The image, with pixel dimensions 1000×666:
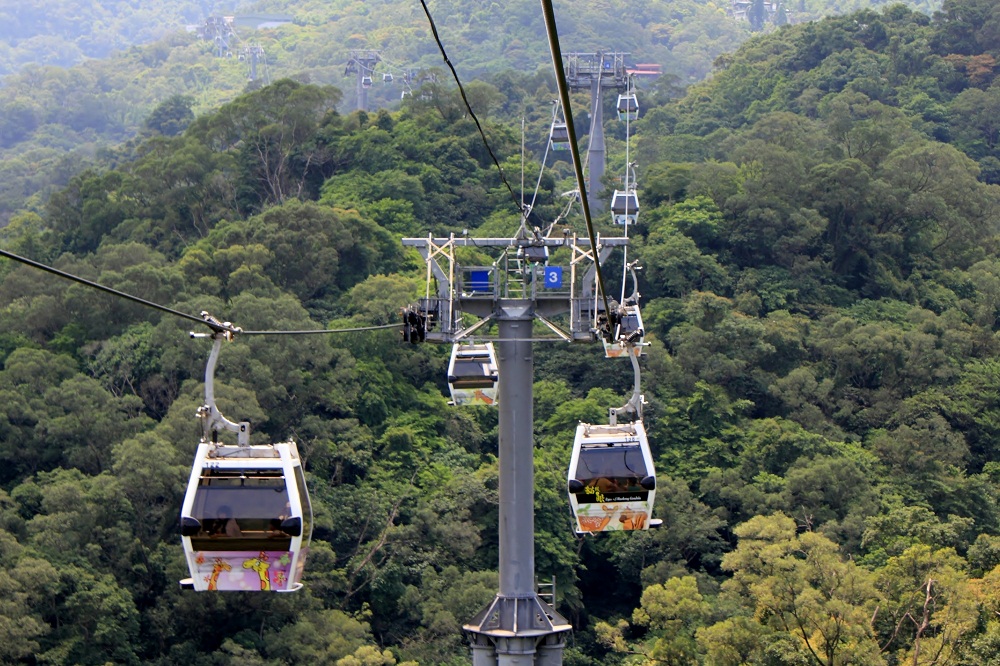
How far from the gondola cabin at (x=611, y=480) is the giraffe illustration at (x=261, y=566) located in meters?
3.45

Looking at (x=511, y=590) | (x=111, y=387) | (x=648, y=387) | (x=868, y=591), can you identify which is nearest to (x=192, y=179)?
(x=111, y=387)

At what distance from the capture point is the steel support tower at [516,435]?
50.7 feet

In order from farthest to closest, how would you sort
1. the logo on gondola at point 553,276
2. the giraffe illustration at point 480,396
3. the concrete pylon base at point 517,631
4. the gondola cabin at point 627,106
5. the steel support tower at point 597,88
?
the steel support tower at point 597,88
the gondola cabin at point 627,106
the giraffe illustration at point 480,396
the logo on gondola at point 553,276
the concrete pylon base at point 517,631

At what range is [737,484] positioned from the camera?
34.3m

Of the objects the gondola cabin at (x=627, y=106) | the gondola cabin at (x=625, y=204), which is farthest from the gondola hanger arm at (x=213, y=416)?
the gondola cabin at (x=627, y=106)

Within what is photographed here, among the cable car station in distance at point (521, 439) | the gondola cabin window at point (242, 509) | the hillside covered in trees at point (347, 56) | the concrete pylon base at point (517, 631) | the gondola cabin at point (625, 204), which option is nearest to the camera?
the gondola cabin window at point (242, 509)

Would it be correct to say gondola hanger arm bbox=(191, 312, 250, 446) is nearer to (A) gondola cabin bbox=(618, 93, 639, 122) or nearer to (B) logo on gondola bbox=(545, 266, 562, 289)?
(B) logo on gondola bbox=(545, 266, 562, 289)

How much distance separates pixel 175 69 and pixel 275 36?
56.3ft

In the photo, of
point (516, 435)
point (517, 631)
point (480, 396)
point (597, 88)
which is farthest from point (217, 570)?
point (597, 88)

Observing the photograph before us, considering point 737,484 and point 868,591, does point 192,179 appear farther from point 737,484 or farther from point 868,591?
point 868,591

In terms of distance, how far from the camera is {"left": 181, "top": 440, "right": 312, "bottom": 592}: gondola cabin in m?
12.1

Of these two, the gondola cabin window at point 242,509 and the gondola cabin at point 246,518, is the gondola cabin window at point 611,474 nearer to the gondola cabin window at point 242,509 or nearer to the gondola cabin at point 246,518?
the gondola cabin at point 246,518

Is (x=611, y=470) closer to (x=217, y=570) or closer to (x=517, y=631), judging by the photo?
(x=517, y=631)

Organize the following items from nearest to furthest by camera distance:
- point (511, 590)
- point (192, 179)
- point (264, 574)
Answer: point (264, 574)
point (511, 590)
point (192, 179)
